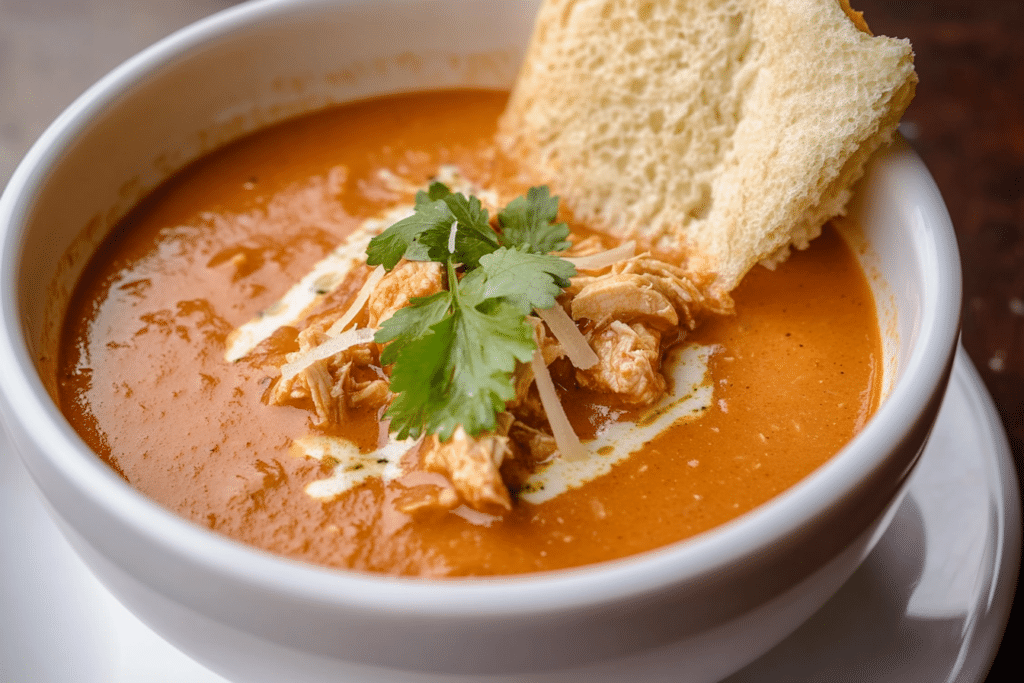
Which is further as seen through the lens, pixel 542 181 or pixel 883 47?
pixel 542 181

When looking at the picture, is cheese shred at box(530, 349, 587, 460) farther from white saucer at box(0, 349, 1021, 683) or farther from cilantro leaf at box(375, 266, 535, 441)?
white saucer at box(0, 349, 1021, 683)

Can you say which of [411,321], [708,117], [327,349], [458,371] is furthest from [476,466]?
[708,117]

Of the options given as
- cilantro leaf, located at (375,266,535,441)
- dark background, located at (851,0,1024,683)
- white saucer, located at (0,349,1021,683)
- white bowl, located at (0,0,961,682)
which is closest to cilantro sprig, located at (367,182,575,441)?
cilantro leaf, located at (375,266,535,441)

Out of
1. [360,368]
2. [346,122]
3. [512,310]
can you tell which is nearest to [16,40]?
[346,122]

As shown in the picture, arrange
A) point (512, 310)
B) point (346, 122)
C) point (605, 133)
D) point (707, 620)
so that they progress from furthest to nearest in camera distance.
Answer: point (346, 122) < point (605, 133) < point (512, 310) < point (707, 620)

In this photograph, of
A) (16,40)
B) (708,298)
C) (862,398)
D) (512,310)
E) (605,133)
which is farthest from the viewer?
(16,40)

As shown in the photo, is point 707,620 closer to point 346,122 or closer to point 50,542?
point 50,542

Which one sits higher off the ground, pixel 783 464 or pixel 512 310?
pixel 512 310
